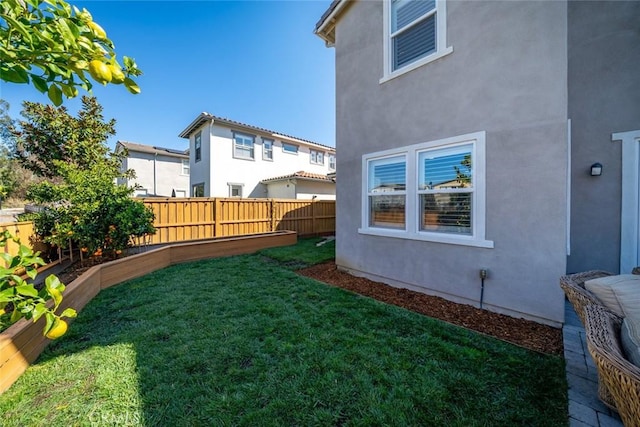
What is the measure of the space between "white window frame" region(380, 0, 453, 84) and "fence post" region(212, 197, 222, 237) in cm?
727

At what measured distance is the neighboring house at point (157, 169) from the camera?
1898 cm

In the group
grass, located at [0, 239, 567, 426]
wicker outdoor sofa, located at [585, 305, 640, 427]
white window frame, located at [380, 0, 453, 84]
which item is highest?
white window frame, located at [380, 0, 453, 84]

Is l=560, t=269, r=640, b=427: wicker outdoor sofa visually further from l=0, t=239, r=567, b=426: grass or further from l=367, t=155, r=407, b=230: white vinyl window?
l=367, t=155, r=407, b=230: white vinyl window

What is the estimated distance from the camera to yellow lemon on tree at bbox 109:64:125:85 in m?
1.11

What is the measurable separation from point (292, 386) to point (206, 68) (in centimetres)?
1204

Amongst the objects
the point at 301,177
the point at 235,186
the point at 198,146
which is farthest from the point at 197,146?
the point at 301,177

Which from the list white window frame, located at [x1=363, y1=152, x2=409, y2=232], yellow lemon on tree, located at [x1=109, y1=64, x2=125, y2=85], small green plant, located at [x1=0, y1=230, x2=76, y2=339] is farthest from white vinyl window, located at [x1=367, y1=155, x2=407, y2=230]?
small green plant, located at [x1=0, y1=230, x2=76, y2=339]

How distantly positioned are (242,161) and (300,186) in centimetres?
378

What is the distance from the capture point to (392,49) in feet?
17.3

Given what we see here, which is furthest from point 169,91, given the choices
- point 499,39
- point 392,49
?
point 499,39

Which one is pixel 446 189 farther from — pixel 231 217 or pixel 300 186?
pixel 300 186

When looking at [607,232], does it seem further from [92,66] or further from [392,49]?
[92,66]

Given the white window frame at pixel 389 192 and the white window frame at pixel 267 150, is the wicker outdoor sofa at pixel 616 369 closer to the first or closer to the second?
the white window frame at pixel 389 192

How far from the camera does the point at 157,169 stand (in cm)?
1991
